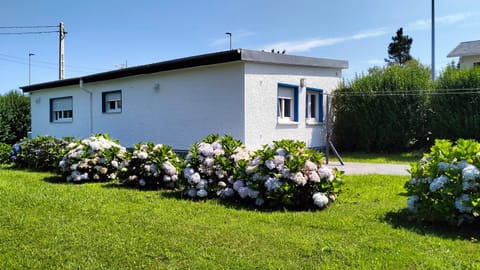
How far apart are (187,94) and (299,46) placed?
10.5m

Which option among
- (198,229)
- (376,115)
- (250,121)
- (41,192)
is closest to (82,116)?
(250,121)

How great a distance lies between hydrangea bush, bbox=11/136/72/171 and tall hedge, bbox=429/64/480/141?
11.7 metres

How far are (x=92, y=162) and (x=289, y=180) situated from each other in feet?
16.8

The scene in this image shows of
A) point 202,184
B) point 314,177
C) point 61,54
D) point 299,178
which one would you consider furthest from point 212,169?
point 61,54

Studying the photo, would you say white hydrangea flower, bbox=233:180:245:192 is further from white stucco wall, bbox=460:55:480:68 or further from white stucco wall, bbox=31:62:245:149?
white stucco wall, bbox=460:55:480:68

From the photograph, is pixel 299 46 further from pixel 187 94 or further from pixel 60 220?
pixel 60 220

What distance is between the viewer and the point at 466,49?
25531 mm

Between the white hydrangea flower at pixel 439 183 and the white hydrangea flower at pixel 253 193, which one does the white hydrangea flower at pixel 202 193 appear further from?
the white hydrangea flower at pixel 439 183

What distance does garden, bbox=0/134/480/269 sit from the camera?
152 inches

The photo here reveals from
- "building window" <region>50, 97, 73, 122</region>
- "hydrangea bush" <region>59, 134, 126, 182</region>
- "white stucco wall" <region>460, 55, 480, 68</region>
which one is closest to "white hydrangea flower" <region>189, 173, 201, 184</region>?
"hydrangea bush" <region>59, 134, 126, 182</region>

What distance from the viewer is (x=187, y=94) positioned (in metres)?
12.8

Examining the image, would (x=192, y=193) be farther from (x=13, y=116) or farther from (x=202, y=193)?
(x=13, y=116)

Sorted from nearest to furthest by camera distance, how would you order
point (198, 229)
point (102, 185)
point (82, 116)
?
point (198, 229)
point (102, 185)
point (82, 116)

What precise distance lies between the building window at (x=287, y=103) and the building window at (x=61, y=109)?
10699 millimetres
